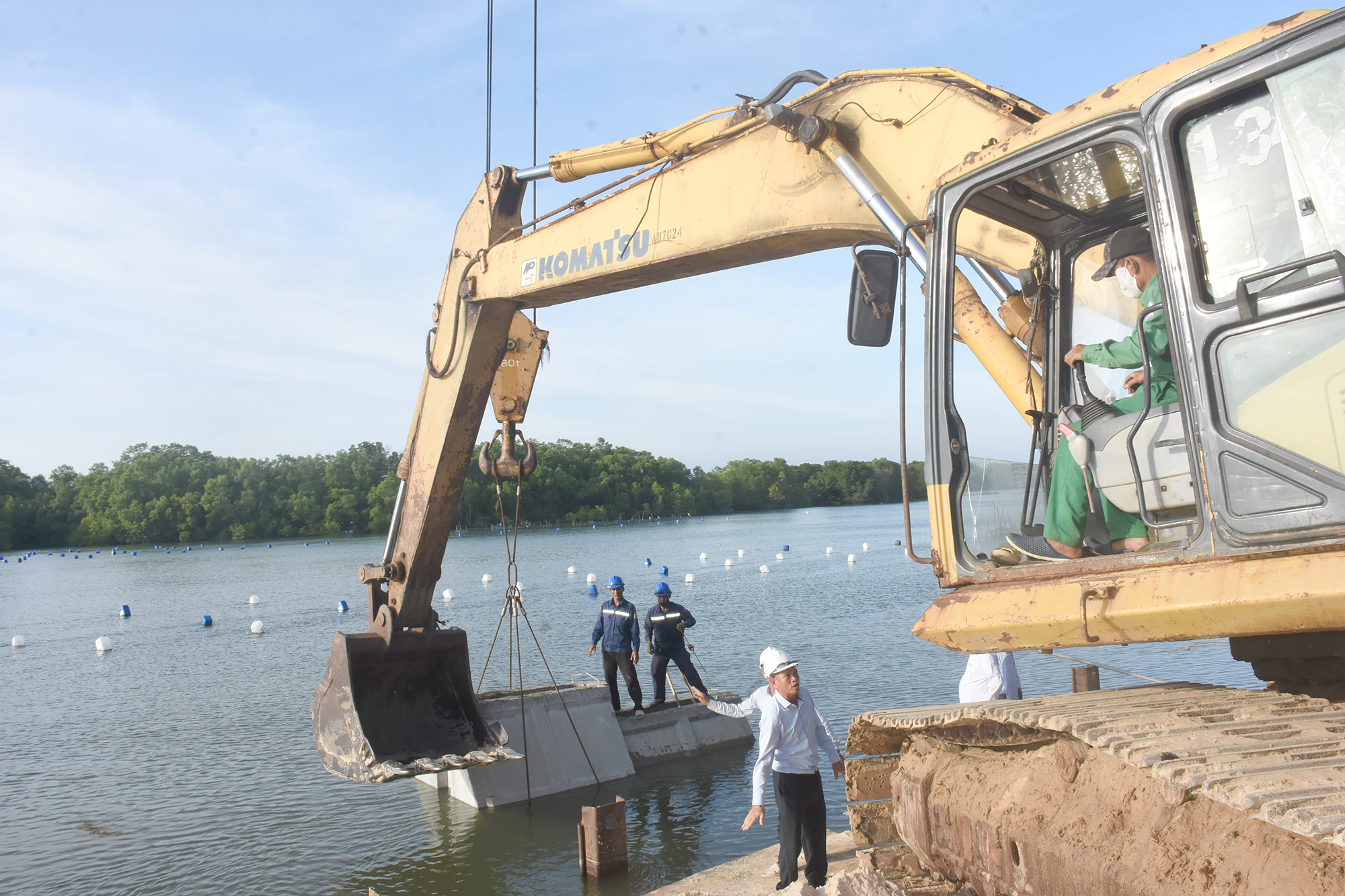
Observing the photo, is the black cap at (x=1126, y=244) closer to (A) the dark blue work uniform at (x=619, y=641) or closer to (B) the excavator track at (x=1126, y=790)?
(B) the excavator track at (x=1126, y=790)

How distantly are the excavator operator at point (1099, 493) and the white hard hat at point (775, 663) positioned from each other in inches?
80.6

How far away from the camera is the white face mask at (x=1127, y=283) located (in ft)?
11.9

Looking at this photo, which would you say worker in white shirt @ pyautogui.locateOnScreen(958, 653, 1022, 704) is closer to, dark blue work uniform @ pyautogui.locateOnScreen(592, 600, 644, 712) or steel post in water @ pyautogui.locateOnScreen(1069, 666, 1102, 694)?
steel post in water @ pyautogui.locateOnScreen(1069, 666, 1102, 694)

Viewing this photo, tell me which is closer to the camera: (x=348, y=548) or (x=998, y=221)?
(x=998, y=221)

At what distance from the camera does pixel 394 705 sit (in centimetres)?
778

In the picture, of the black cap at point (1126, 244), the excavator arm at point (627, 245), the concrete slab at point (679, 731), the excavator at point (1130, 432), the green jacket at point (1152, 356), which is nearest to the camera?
the excavator at point (1130, 432)

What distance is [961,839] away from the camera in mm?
3350

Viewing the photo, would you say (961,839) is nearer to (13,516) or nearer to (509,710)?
(509,710)

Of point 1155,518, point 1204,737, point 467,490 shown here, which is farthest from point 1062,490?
point 467,490

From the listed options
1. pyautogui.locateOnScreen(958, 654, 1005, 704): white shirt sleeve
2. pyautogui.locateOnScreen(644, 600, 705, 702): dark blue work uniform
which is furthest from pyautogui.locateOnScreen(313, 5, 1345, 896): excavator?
pyautogui.locateOnScreen(644, 600, 705, 702): dark blue work uniform

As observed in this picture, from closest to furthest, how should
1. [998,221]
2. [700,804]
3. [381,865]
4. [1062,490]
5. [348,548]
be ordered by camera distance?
[1062,490], [998,221], [381,865], [700,804], [348,548]

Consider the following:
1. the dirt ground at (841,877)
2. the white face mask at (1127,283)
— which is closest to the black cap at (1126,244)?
the white face mask at (1127,283)

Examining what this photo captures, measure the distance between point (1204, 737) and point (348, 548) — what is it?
70057 mm

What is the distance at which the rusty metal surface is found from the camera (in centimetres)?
218
